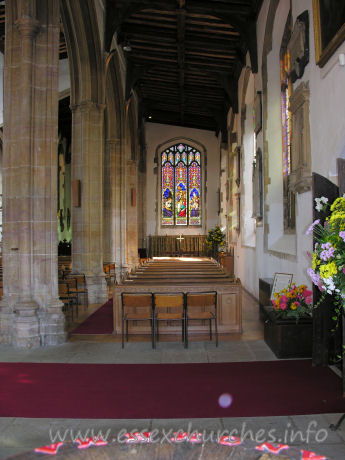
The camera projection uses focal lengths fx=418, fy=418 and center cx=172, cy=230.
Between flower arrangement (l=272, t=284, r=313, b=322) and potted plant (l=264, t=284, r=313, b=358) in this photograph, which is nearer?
potted plant (l=264, t=284, r=313, b=358)

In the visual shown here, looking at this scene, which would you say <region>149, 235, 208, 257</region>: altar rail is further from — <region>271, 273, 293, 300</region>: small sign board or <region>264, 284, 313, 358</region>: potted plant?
<region>264, 284, 313, 358</region>: potted plant

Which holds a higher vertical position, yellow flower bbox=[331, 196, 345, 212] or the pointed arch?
the pointed arch

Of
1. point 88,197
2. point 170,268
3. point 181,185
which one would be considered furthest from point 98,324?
point 181,185

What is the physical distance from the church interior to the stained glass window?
8.19m

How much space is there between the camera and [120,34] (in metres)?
11.8

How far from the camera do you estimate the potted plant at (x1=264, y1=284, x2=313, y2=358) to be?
4.79 metres

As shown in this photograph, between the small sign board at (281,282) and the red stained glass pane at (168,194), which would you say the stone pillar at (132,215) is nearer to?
the red stained glass pane at (168,194)

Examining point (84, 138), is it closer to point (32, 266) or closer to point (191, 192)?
A: point (32, 266)

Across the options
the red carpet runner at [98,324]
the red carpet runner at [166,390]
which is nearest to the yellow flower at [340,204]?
the red carpet runner at [166,390]

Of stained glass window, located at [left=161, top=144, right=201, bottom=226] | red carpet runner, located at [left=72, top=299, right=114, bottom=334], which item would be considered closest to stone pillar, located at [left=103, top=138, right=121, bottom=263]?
red carpet runner, located at [left=72, top=299, right=114, bottom=334]

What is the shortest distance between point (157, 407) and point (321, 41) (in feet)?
14.8

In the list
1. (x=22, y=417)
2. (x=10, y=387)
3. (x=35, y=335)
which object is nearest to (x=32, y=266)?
(x=35, y=335)

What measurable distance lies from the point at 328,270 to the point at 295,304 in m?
2.23

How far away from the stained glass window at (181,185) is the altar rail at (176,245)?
3.33 feet
